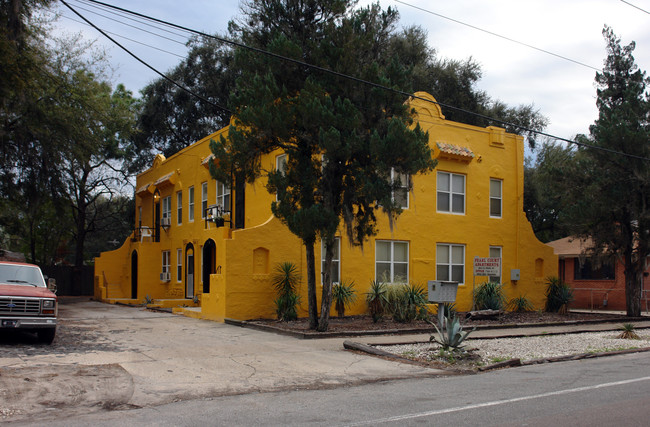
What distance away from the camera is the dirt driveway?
839 centimetres

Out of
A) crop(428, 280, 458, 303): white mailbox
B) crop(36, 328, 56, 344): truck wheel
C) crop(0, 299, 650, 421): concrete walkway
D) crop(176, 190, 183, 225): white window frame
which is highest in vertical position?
crop(176, 190, 183, 225): white window frame

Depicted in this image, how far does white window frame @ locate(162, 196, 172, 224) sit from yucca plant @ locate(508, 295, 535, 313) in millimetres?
15921

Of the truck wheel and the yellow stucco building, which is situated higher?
the yellow stucco building

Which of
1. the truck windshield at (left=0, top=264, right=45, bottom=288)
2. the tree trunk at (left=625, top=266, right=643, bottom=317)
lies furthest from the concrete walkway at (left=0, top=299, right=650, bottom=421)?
the tree trunk at (left=625, top=266, right=643, bottom=317)

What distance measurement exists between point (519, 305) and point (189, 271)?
1379 centimetres

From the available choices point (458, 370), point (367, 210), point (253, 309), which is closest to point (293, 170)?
point (367, 210)

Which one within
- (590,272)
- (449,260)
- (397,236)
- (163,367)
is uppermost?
(397,236)

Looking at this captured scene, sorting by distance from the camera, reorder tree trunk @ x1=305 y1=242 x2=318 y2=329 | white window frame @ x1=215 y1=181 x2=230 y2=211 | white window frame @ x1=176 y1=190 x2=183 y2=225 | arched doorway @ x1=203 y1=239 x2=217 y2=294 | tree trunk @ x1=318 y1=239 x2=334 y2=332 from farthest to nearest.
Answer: white window frame @ x1=176 y1=190 x2=183 y2=225 < arched doorway @ x1=203 y1=239 x2=217 y2=294 < white window frame @ x1=215 y1=181 x2=230 y2=211 < tree trunk @ x1=305 y1=242 x2=318 y2=329 < tree trunk @ x1=318 y1=239 x2=334 y2=332

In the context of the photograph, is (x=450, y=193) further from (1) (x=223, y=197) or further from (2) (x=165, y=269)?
(2) (x=165, y=269)

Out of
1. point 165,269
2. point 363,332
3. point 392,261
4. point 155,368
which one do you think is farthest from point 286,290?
point 165,269

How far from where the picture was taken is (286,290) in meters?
19.0

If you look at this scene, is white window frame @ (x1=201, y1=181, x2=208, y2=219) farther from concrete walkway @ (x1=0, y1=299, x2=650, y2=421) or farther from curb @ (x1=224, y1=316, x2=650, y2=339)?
concrete walkway @ (x1=0, y1=299, x2=650, y2=421)

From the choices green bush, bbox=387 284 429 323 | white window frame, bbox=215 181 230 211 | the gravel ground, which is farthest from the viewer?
white window frame, bbox=215 181 230 211

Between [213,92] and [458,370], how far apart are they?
105 feet
